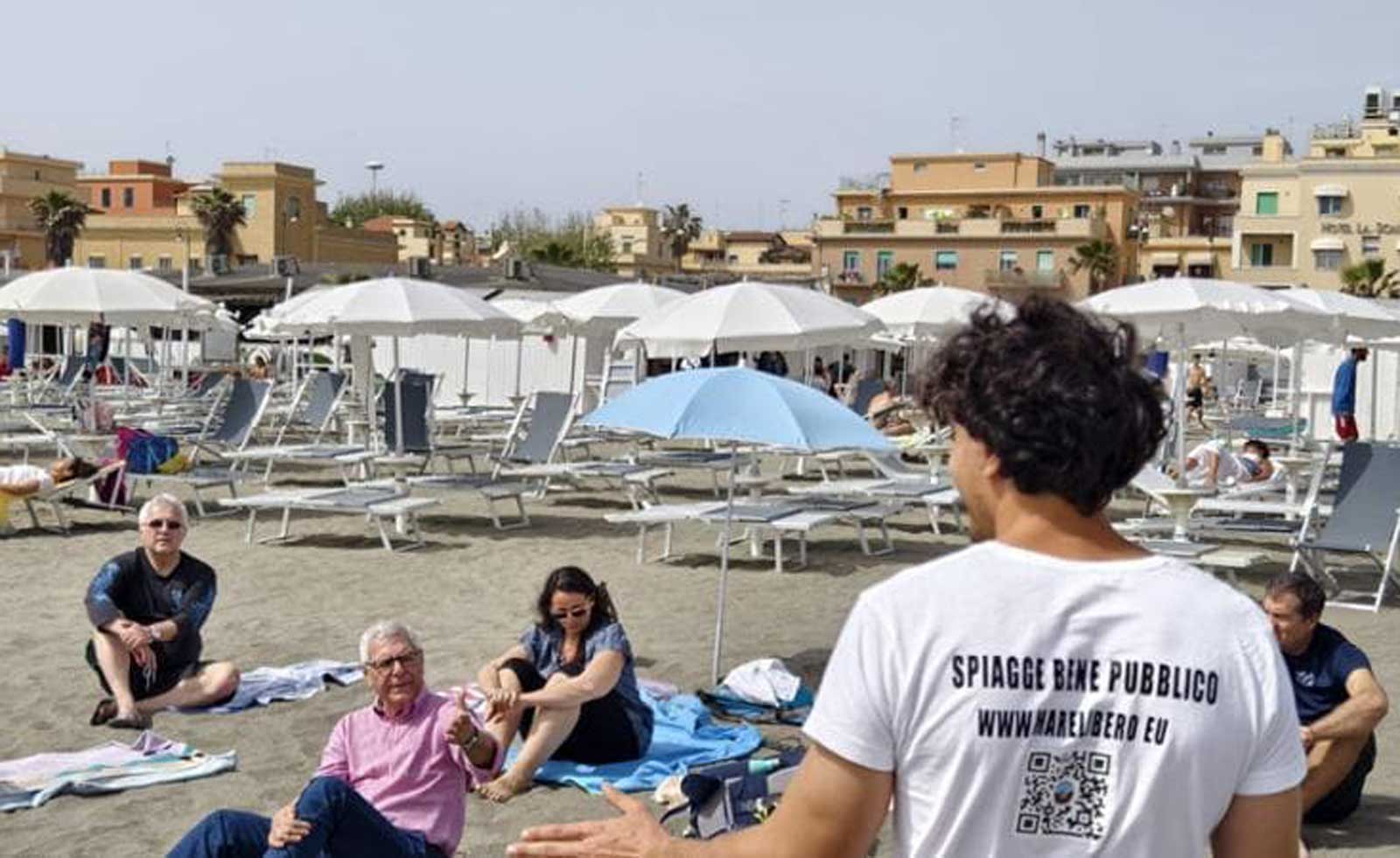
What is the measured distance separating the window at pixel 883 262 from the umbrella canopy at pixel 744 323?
177ft

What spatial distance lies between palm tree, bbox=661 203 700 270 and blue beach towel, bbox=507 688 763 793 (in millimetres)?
76929

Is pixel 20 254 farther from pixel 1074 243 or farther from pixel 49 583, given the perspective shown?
pixel 49 583

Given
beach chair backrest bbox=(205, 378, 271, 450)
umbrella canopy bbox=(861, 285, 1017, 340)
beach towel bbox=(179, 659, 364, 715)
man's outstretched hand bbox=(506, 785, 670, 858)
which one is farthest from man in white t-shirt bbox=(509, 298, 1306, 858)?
umbrella canopy bbox=(861, 285, 1017, 340)

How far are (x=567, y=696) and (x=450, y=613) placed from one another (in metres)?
3.49

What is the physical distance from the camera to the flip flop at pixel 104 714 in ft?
21.7

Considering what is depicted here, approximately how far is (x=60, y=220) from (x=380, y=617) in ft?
175

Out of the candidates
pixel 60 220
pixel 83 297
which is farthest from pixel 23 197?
pixel 83 297

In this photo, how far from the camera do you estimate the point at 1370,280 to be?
55.6 meters

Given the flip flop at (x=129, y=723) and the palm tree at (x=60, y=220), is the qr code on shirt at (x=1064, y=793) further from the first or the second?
the palm tree at (x=60, y=220)

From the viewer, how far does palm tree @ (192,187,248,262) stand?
59125 millimetres

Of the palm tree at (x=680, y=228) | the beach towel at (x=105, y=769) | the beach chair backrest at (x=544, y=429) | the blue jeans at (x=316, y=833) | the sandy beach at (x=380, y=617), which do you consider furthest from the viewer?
the palm tree at (x=680, y=228)

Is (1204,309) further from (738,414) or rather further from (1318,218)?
(1318,218)

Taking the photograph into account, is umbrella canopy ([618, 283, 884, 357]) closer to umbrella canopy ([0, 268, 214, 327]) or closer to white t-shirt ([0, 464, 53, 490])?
white t-shirt ([0, 464, 53, 490])

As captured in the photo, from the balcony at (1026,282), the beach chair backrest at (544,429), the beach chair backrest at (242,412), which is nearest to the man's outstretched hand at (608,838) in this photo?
the balcony at (1026,282)
